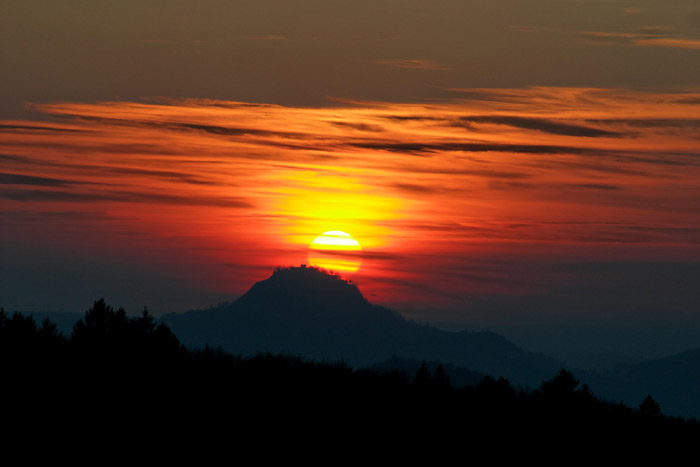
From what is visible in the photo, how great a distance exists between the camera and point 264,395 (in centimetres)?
2627

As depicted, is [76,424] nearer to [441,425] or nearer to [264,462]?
[264,462]

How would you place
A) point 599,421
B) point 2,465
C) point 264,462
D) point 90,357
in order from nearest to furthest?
point 2,465
point 264,462
point 90,357
point 599,421

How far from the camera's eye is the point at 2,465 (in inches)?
823

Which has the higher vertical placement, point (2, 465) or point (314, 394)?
point (314, 394)

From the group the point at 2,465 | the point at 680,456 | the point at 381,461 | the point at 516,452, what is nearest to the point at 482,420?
the point at 516,452

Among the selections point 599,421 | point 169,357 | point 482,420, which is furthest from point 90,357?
point 599,421

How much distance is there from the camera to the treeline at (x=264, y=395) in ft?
81.1

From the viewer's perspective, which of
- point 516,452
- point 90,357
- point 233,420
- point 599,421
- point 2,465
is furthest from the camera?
point 599,421

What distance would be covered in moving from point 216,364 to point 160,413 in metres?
4.76

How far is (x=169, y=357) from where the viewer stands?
96.5 feet

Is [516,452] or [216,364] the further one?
[216,364]

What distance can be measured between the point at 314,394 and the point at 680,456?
1240 centimetres

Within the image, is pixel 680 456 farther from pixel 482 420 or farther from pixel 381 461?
pixel 381 461

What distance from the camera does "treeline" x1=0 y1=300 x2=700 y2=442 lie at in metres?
24.7
